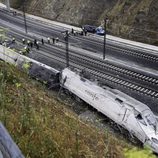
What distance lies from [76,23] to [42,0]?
17088mm

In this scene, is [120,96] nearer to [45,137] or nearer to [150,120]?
[150,120]

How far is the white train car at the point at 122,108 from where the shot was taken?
23.3 metres

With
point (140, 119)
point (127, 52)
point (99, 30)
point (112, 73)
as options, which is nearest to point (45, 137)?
point (140, 119)

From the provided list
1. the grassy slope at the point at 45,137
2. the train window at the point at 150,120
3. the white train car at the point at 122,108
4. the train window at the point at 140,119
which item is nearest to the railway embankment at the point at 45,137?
the grassy slope at the point at 45,137

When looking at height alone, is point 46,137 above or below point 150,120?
above

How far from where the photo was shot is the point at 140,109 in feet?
80.6

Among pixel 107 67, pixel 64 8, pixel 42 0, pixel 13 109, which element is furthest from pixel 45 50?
pixel 13 109

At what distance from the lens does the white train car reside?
23.3 metres

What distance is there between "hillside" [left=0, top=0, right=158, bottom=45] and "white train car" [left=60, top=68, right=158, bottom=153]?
25686 mm

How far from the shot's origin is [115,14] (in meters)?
61.6

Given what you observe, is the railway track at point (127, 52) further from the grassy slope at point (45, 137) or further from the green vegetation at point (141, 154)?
the green vegetation at point (141, 154)

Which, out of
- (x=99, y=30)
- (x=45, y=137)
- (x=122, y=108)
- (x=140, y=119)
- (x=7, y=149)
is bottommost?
(x=99, y=30)

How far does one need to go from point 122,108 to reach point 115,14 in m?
39.2

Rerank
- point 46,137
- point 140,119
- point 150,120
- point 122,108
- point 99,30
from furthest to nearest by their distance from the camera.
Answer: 1. point 99,30
2. point 122,108
3. point 150,120
4. point 140,119
5. point 46,137
